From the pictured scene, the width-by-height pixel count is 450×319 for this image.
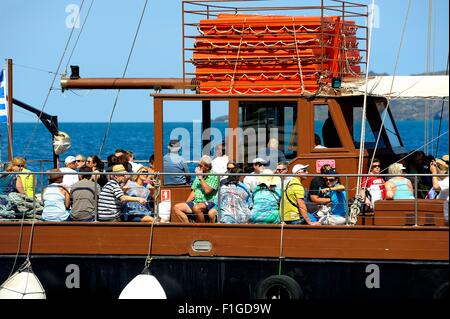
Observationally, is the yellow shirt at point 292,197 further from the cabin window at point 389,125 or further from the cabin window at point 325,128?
the cabin window at point 389,125

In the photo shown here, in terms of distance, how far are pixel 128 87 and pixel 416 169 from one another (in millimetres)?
5953

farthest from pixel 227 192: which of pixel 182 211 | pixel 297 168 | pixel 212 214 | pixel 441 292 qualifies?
pixel 441 292

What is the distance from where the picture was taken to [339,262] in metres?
18.4

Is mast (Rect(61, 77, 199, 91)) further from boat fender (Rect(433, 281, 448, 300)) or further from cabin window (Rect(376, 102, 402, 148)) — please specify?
boat fender (Rect(433, 281, 448, 300))

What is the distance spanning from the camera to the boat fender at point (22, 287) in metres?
18.6

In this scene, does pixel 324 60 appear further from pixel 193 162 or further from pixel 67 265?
pixel 67 265

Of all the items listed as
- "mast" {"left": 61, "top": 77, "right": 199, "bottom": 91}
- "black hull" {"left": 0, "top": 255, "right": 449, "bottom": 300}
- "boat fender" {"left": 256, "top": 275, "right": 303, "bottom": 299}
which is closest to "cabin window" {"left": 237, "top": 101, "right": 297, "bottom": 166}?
"black hull" {"left": 0, "top": 255, "right": 449, "bottom": 300}

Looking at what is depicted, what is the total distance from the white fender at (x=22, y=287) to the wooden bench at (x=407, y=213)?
16.3 feet

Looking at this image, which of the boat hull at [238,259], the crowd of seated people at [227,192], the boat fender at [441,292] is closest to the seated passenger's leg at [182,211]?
the crowd of seated people at [227,192]

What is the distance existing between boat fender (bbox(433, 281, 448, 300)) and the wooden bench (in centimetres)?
86

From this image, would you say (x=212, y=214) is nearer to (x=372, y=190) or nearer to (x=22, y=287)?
(x=372, y=190)

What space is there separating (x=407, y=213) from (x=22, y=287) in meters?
5.59

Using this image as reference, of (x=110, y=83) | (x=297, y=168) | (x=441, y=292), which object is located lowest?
(x=441, y=292)

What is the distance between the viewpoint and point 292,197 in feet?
61.3
